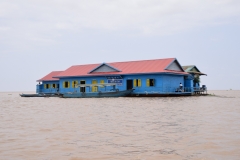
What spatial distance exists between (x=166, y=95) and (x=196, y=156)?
89.9ft

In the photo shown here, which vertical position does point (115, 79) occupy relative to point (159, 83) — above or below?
above

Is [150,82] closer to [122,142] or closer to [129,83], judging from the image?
[129,83]

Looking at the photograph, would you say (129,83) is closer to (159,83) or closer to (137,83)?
(137,83)

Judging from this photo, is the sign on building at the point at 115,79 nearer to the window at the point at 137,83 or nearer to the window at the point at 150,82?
the window at the point at 137,83

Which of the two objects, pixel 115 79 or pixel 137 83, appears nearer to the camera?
pixel 137 83

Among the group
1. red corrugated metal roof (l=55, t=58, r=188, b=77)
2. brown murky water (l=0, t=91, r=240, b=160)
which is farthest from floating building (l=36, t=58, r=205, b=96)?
brown murky water (l=0, t=91, r=240, b=160)

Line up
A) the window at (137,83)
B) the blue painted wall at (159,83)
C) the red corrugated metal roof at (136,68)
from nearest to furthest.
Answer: the blue painted wall at (159,83) < the red corrugated metal roof at (136,68) < the window at (137,83)

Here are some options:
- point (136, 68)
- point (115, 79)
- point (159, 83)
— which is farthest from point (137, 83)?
point (115, 79)

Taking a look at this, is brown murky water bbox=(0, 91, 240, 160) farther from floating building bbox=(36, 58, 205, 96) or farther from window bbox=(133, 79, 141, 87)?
window bbox=(133, 79, 141, 87)

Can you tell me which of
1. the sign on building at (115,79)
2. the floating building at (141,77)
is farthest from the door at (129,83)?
the sign on building at (115,79)

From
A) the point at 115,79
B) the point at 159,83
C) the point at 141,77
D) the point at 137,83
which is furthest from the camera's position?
the point at 115,79

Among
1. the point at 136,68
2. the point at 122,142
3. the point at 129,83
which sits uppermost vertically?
the point at 136,68

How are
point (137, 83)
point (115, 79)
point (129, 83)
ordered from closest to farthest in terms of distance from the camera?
point (137, 83) → point (129, 83) → point (115, 79)

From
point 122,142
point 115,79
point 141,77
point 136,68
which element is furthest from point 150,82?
point 122,142
